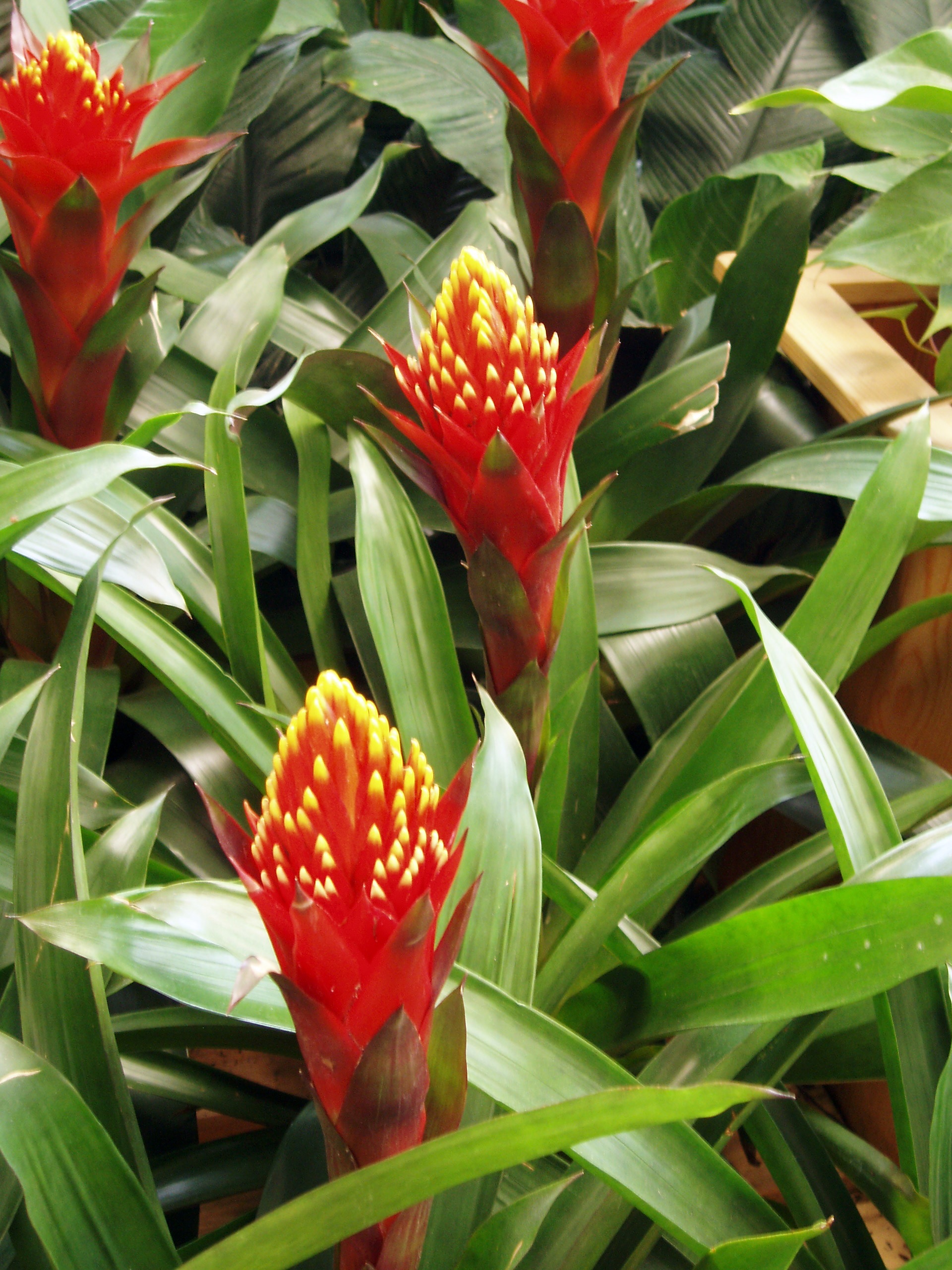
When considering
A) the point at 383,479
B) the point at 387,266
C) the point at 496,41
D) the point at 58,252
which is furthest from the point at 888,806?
the point at 496,41

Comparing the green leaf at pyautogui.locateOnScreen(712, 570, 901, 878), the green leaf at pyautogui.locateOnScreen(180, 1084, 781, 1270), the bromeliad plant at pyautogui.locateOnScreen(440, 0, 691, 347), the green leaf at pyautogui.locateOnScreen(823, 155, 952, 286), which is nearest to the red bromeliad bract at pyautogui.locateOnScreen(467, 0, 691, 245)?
the bromeliad plant at pyautogui.locateOnScreen(440, 0, 691, 347)

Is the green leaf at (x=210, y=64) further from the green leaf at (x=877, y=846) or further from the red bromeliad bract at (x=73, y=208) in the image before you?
the green leaf at (x=877, y=846)

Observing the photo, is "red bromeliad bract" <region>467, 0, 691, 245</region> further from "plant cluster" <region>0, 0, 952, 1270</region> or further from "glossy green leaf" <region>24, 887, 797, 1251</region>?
"glossy green leaf" <region>24, 887, 797, 1251</region>

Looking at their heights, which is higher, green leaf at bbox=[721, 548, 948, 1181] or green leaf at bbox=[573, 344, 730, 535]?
green leaf at bbox=[573, 344, 730, 535]

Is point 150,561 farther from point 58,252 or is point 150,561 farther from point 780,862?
point 780,862

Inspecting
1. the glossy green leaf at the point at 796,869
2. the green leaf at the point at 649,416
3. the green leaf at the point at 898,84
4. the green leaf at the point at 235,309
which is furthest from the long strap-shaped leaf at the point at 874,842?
the green leaf at the point at 235,309

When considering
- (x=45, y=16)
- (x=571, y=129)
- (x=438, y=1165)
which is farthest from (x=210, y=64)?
(x=438, y=1165)

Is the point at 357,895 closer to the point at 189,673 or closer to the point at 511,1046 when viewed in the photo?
the point at 511,1046

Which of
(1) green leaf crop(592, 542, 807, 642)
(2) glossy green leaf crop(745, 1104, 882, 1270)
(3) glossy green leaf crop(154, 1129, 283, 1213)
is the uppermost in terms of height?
(1) green leaf crop(592, 542, 807, 642)
